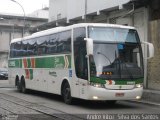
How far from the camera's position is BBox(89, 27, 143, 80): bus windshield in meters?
16.4

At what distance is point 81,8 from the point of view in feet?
108

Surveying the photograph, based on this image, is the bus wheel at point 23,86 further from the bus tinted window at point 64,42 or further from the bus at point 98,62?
the bus tinted window at point 64,42

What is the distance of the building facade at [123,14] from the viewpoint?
25.5 meters

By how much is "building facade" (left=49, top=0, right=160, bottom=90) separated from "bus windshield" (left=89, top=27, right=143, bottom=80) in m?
7.59

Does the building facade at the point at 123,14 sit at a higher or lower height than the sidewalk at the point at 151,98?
higher

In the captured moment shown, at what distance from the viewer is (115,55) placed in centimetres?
1672

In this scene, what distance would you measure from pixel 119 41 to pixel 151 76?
886 cm

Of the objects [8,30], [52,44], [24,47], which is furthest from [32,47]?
[8,30]

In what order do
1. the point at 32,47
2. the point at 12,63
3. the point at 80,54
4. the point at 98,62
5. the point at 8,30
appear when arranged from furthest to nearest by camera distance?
the point at 8,30 < the point at 12,63 < the point at 32,47 < the point at 80,54 < the point at 98,62

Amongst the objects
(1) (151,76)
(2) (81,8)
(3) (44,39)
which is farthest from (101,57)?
(2) (81,8)

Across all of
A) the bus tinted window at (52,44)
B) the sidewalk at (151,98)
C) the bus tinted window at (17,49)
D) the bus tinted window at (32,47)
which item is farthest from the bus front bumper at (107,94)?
the bus tinted window at (17,49)

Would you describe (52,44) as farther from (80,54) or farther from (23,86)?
(23,86)

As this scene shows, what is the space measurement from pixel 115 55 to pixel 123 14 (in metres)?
11.9

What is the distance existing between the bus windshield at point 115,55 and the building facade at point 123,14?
7.59 m
